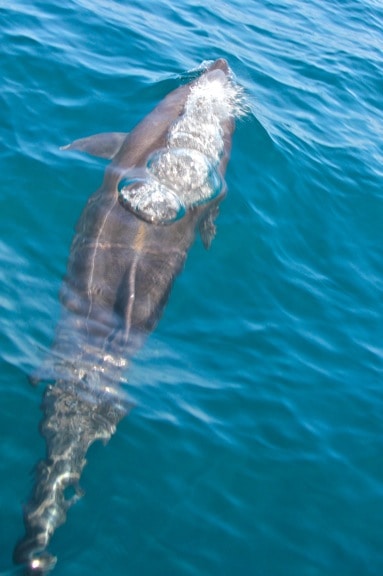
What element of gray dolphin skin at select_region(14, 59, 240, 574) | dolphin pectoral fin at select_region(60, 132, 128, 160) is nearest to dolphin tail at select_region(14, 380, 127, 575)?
gray dolphin skin at select_region(14, 59, 240, 574)

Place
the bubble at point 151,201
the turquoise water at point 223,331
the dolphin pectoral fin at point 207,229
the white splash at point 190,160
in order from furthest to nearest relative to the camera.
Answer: the dolphin pectoral fin at point 207,229, the white splash at point 190,160, the bubble at point 151,201, the turquoise water at point 223,331

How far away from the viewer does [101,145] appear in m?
10.8

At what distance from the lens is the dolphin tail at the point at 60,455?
633cm

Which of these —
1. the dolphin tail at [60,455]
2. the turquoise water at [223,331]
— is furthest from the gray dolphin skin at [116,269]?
the turquoise water at [223,331]

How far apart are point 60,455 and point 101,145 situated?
5328mm

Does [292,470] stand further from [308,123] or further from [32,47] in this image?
[32,47]

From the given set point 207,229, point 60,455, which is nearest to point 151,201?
point 207,229

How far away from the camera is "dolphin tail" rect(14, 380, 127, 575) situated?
6332 millimetres

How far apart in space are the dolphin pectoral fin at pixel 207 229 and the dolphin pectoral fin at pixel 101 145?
177 centimetres

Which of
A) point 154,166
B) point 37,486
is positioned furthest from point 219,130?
point 37,486

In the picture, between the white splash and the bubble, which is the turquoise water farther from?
the bubble

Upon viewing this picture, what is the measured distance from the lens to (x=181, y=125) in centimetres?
1148

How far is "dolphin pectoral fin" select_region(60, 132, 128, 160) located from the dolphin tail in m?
4.25

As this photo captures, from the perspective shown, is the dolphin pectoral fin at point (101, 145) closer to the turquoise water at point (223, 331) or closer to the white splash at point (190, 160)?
the turquoise water at point (223, 331)
